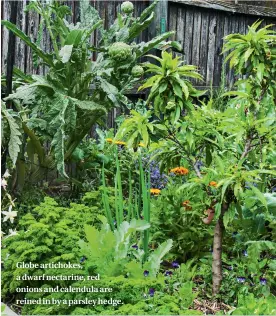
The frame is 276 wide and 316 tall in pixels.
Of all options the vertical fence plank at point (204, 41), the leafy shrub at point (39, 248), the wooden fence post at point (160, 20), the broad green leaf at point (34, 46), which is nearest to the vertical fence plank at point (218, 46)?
the vertical fence plank at point (204, 41)

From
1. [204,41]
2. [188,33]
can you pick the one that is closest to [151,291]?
[188,33]

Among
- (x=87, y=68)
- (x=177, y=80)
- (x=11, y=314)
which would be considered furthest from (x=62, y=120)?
(x=11, y=314)

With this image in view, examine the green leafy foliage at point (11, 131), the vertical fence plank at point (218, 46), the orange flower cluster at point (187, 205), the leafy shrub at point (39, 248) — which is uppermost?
the vertical fence plank at point (218, 46)

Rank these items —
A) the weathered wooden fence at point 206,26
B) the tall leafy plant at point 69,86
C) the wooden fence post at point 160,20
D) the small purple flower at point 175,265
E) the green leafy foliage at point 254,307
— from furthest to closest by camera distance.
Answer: the weathered wooden fence at point 206,26, the wooden fence post at point 160,20, the tall leafy plant at point 69,86, the small purple flower at point 175,265, the green leafy foliage at point 254,307

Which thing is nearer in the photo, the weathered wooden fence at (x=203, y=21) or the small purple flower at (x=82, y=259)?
the small purple flower at (x=82, y=259)

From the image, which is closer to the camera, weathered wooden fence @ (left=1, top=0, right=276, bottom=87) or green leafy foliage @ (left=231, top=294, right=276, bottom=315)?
green leafy foliage @ (left=231, top=294, right=276, bottom=315)

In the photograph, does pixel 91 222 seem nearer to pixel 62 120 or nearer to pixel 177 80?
pixel 62 120

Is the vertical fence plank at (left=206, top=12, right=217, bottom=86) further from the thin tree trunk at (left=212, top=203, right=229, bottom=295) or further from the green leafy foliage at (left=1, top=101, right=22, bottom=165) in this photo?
the thin tree trunk at (left=212, top=203, right=229, bottom=295)

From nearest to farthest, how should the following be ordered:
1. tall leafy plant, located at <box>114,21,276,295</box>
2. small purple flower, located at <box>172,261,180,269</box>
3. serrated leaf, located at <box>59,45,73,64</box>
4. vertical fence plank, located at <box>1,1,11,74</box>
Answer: tall leafy plant, located at <box>114,21,276,295</box>, small purple flower, located at <box>172,261,180,269</box>, serrated leaf, located at <box>59,45,73,64</box>, vertical fence plank, located at <box>1,1,11,74</box>

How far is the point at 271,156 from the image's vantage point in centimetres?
354

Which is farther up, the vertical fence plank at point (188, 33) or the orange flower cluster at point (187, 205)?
the vertical fence plank at point (188, 33)

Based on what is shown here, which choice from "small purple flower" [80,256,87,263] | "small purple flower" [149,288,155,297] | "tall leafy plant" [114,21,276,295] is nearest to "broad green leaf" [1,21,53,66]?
"tall leafy plant" [114,21,276,295]

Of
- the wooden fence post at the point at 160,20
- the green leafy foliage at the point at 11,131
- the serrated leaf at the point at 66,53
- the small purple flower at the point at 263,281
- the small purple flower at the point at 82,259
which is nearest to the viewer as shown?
the small purple flower at the point at 263,281

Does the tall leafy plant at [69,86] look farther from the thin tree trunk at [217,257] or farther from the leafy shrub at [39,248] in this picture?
the thin tree trunk at [217,257]
